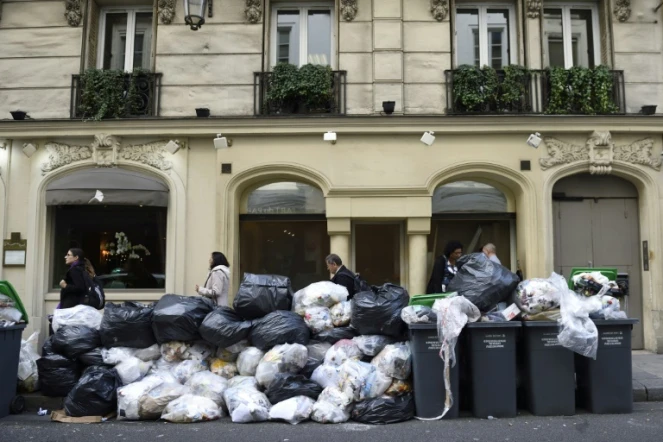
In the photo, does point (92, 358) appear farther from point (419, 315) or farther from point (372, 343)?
point (419, 315)

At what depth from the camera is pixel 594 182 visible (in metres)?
10.2

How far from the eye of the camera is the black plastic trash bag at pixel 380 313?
6.35 meters

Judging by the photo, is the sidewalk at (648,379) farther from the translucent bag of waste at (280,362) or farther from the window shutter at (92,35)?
the window shutter at (92,35)

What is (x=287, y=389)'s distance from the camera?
618cm

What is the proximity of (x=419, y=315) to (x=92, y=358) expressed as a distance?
368cm

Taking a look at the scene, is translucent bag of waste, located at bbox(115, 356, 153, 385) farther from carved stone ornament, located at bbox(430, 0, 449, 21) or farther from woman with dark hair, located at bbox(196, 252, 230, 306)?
carved stone ornament, located at bbox(430, 0, 449, 21)

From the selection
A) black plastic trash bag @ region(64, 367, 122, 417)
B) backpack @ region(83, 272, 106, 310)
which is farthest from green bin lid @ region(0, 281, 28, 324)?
black plastic trash bag @ region(64, 367, 122, 417)

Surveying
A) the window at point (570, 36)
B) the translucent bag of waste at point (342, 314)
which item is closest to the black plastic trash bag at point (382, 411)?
the translucent bag of waste at point (342, 314)

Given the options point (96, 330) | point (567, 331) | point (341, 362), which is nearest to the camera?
point (567, 331)

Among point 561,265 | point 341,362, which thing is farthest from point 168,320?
point 561,265

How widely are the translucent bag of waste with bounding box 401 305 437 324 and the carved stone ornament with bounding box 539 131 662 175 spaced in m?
4.80

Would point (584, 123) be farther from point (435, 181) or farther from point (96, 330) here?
point (96, 330)

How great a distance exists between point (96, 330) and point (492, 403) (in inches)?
176

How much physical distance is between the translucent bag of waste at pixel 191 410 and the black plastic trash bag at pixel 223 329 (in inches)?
25.1
